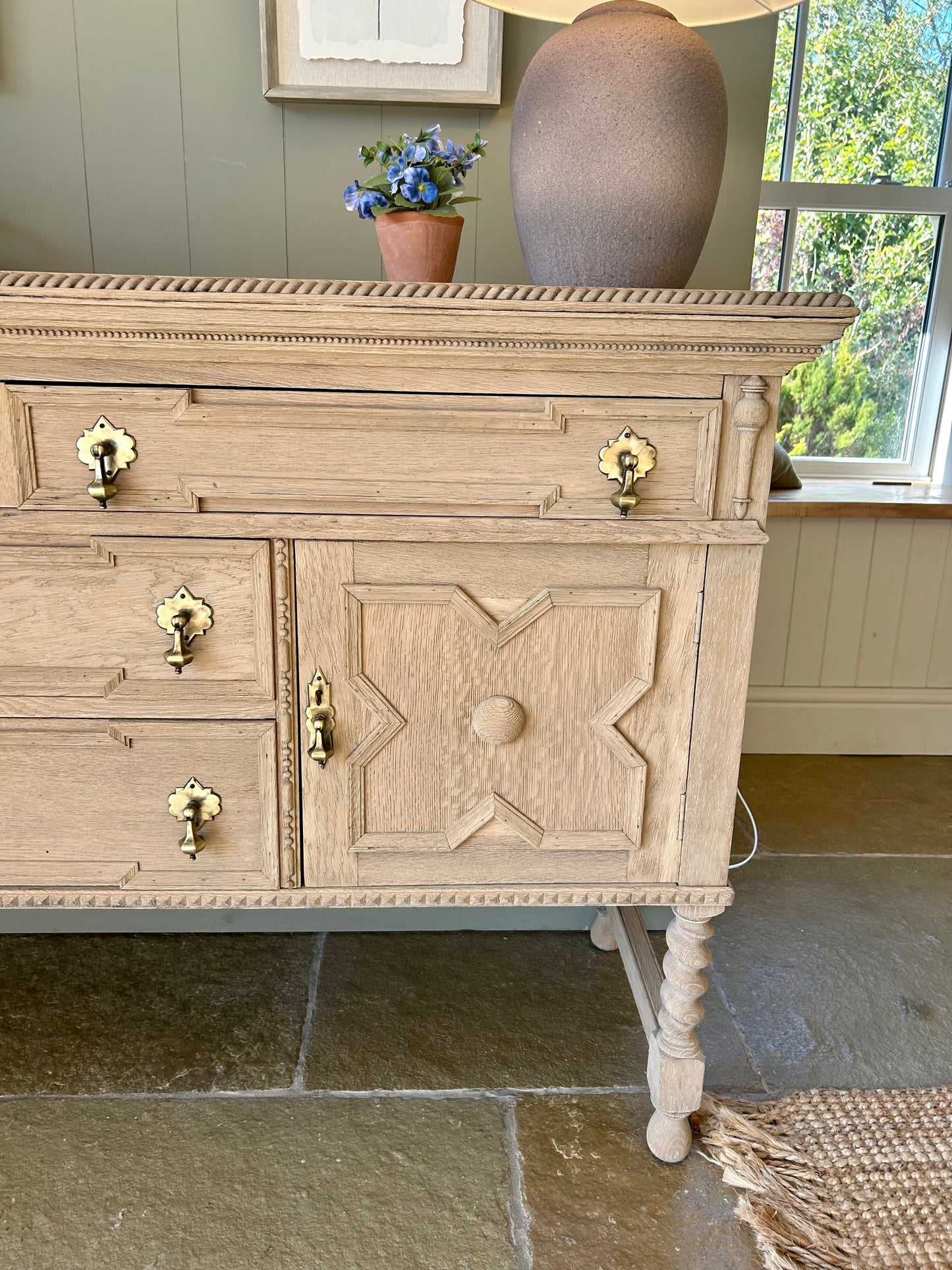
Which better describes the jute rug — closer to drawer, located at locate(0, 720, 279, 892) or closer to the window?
drawer, located at locate(0, 720, 279, 892)

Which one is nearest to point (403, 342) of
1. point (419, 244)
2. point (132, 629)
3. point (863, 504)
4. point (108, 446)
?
point (419, 244)

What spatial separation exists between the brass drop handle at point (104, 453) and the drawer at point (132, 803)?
0.26 m

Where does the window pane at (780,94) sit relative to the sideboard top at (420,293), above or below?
above

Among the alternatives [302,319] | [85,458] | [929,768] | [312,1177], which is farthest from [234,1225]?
[929,768]

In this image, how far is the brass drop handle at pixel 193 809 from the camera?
99 centimetres

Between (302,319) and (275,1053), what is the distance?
102 cm

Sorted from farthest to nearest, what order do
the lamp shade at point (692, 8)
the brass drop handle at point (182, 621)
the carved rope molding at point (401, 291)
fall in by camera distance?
the lamp shade at point (692, 8)
the brass drop handle at point (182, 621)
the carved rope molding at point (401, 291)

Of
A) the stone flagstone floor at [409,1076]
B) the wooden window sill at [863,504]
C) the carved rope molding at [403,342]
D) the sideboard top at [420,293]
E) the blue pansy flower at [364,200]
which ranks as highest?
the blue pansy flower at [364,200]

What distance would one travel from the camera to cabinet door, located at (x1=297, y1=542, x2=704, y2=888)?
0.96 m

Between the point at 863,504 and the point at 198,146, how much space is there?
163cm

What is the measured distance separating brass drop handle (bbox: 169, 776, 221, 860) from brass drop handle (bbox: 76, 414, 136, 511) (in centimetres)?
33

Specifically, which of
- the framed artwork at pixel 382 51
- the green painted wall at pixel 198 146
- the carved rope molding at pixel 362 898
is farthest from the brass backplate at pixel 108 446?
the framed artwork at pixel 382 51

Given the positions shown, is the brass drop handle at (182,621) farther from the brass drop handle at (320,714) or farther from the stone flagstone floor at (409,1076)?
the stone flagstone floor at (409,1076)

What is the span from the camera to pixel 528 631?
0.97 meters
